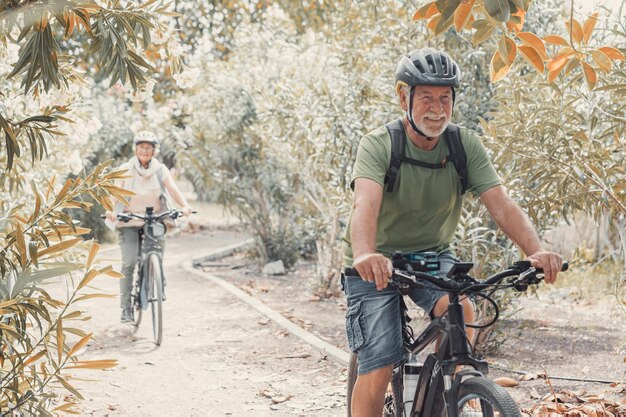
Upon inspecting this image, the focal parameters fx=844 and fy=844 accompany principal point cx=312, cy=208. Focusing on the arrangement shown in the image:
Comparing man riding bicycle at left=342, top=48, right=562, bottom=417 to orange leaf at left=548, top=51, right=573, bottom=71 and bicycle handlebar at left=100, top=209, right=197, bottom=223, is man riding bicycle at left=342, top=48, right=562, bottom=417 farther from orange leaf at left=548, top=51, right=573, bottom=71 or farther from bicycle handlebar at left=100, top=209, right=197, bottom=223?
bicycle handlebar at left=100, top=209, right=197, bottom=223

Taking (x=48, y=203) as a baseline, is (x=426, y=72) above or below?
above

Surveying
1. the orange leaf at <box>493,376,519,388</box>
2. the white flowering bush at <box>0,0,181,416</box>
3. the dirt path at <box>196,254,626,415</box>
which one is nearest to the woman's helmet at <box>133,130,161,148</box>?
the dirt path at <box>196,254,626,415</box>

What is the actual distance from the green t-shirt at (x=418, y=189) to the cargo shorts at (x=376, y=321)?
20 cm

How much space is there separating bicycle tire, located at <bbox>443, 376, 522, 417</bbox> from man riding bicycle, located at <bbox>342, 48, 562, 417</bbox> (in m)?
0.49

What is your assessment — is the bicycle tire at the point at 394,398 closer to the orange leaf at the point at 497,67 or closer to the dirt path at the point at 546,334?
the dirt path at the point at 546,334

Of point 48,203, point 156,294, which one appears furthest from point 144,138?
point 48,203

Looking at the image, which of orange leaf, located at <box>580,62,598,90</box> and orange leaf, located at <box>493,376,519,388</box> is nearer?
orange leaf, located at <box>580,62,598,90</box>

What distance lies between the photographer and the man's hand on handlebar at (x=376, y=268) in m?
3.01

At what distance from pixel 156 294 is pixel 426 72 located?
5.02 m

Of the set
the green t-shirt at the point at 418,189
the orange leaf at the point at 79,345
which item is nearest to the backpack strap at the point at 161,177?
the orange leaf at the point at 79,345

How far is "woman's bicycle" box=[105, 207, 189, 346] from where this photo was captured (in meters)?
7.94

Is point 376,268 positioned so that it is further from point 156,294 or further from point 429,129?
point 156,294

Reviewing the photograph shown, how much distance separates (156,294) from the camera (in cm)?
793

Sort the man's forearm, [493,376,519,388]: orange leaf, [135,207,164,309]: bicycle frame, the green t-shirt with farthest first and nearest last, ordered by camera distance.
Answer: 1. [135,207,164,309]: bicycle frame
2. [493,376,519,388]: orange leaf
3. the green t-shirt
4. the man's forearm
